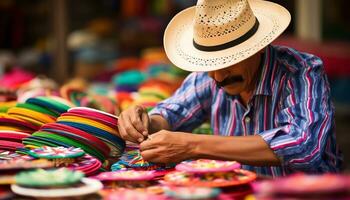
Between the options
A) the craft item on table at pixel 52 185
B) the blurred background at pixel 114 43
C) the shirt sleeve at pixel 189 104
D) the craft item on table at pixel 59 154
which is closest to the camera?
the craft item on table at pixel 52 185

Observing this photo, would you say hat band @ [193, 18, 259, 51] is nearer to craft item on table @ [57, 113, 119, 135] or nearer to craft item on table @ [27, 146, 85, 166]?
craft item on table @ [57, 113, 119, 135]

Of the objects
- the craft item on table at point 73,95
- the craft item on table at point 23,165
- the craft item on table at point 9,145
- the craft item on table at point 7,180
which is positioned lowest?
the craft item on table at point 7,180

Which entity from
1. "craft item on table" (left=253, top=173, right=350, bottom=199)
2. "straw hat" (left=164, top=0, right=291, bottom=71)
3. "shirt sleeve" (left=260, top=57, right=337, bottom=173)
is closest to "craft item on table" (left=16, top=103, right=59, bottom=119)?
"straw hat" (left=164, top=0, right=291, bottom=71)

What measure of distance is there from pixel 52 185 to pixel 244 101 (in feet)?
3.83

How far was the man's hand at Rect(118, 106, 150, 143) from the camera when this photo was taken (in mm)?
2619

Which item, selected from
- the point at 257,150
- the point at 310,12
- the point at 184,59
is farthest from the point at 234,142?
the point at 310,12

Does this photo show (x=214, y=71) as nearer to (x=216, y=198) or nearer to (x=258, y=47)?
(x=258, y=47)

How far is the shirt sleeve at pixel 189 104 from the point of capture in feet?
9.96

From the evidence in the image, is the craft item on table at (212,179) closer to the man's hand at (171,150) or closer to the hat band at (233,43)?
the man's hand at (171,150)

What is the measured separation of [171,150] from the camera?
7.82 feet

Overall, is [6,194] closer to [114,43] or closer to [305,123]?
[305,123]

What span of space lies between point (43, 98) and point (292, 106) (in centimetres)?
97

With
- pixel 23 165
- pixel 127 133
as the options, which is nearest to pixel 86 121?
pixel 127 133

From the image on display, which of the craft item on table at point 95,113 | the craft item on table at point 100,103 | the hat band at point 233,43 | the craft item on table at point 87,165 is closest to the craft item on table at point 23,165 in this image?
the craft item on table at point 87,165
